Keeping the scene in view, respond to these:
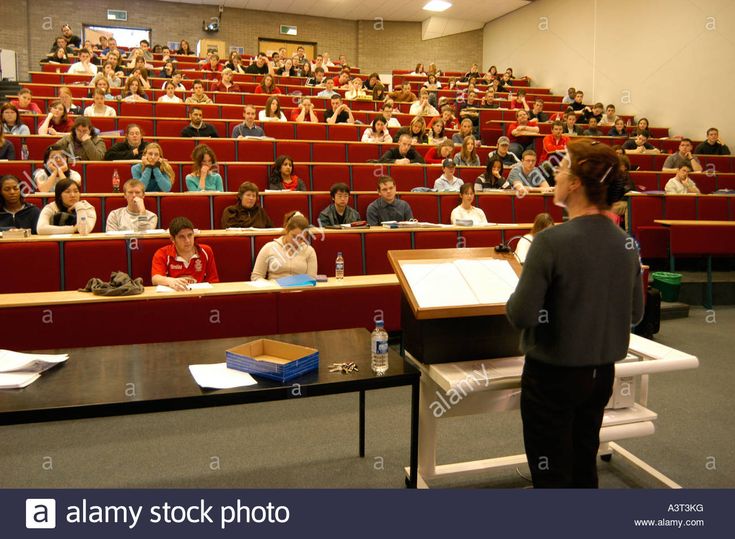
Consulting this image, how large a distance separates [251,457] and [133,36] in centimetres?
1323

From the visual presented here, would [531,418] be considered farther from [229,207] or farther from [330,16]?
[330,16]

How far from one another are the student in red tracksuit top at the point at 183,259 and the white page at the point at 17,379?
1.49 m

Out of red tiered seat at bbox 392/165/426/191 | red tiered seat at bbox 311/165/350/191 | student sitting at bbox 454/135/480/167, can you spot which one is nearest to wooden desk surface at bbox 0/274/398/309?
red tiered seat at bbox 311/165/350/191

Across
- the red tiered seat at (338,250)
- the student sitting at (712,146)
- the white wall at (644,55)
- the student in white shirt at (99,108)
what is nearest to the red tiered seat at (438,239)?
the red tiered seat at (338,250)

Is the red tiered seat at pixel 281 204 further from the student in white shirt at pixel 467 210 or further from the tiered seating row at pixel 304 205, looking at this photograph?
the student in white shirt at pixel 467 210

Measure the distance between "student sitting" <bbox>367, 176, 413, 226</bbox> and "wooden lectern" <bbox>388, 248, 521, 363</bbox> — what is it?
2.77m

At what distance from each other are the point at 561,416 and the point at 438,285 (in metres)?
0.60

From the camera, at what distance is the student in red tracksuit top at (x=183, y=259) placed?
3.38 meters

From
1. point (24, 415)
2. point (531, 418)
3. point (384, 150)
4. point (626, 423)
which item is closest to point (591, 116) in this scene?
point (384, 150)

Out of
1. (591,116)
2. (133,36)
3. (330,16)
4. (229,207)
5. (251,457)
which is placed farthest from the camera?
(330,16)

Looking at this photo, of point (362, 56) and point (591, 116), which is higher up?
point (362, 56)

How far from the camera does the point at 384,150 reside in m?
6.73

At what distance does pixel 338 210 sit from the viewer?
15.8 ft

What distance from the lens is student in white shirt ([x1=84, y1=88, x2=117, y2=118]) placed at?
21.6ft
